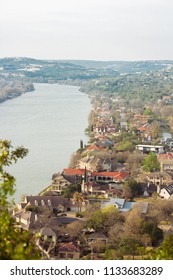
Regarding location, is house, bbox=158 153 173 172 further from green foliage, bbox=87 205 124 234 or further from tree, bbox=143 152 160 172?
green foliage, bbox=87 205 124 234

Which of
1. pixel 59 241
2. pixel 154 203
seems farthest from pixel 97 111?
pixel 59 241

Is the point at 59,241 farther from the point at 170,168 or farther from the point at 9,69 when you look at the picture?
the point at 9,69

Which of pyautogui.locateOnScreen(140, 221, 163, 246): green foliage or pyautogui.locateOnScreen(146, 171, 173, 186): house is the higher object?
pyautogui.locateOnScreen(140, 221, 163, 246): green foliage

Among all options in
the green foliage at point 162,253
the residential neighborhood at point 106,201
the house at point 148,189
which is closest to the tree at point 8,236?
the residential neighborhood at point 106,201

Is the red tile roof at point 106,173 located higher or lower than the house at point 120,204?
lower

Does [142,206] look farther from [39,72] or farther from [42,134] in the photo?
[39,72]

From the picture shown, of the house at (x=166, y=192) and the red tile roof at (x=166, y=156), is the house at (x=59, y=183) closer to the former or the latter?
the house at (x=166, y=192)

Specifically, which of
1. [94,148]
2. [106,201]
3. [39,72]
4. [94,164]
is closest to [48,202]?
[106,201]

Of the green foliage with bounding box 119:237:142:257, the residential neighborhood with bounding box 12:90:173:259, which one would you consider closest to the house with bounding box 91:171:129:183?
the residential neighborhood with bounding box 12:90:173:259

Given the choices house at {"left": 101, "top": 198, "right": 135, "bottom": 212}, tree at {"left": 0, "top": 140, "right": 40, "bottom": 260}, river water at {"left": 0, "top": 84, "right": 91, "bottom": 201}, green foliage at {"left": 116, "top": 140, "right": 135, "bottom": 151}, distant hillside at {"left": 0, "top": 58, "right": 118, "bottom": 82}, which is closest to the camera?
tree at {"left": 0, "top": 140, "right": 40, "bottom": 260}
